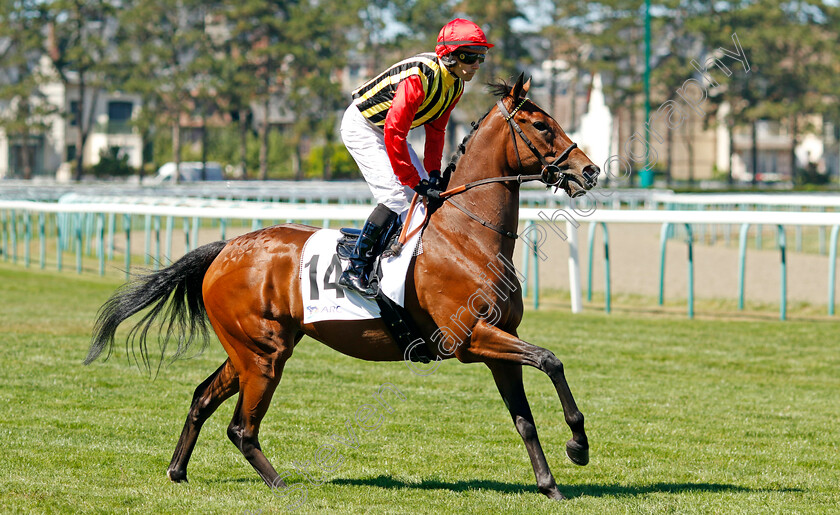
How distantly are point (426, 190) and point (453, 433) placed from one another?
1.59 meters

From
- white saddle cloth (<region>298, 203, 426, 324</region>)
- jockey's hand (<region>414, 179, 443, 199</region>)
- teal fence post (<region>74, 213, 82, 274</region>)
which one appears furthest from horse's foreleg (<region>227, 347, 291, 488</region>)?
teal fence post (<region>74, 213, 82, 274</region>)

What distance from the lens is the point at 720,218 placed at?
10.1 metres

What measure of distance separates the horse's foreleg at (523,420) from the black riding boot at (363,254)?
681mm

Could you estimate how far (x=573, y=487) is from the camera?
4.60m

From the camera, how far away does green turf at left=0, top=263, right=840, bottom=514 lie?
4.36 m

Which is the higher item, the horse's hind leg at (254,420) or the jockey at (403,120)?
the jockey at (403,120)

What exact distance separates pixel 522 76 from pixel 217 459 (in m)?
2.37

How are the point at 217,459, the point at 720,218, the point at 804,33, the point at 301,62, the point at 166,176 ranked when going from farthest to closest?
the point at 166,176
the point at 301,62
the point at 804,33
the point at 720,218
the point at 217,459

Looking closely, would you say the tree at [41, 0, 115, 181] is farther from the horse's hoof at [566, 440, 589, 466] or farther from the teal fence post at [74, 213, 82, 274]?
the horse's hoof at [566, 440, 589, 466]

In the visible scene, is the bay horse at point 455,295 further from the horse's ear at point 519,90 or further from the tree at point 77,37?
the tree at point 77,37

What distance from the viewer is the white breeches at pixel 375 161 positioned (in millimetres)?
4703

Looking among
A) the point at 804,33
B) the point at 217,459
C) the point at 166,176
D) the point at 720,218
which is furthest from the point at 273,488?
the point at 166,176

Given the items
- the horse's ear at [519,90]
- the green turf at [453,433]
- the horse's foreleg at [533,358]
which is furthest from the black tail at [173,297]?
the horse's ear at [519,90]

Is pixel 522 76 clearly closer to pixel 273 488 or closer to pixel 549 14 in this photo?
pixel 273 488
